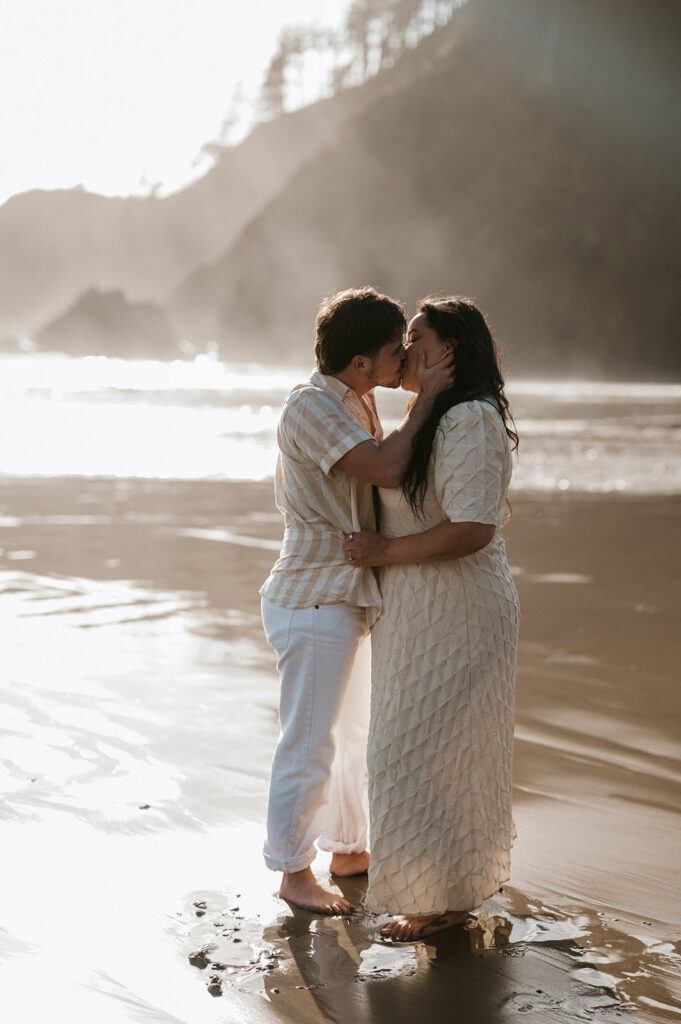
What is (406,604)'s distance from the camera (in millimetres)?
3041

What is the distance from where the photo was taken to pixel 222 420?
2439cm

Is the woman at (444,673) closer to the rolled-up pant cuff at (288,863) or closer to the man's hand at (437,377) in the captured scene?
the man's hand at (437,377)

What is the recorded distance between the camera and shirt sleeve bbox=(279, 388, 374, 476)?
300 cm

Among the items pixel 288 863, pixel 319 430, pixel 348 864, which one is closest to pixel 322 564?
pixel 319 430

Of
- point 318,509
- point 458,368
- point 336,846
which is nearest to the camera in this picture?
point 458,368

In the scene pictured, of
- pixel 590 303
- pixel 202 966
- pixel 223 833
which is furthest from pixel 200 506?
pixel 590 303

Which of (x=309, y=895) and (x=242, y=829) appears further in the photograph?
(x=242, y=829)

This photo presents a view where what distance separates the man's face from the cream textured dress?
0.25 meters

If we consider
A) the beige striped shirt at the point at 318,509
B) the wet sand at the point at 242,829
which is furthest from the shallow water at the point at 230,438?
the beige striped shirt at the point at 318,509

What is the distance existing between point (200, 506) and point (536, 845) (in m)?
7.46

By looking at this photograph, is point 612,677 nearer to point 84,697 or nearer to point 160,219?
point 84,697

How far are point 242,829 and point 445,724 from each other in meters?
1.01

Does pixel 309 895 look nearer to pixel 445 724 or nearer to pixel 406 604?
pixel 445 724

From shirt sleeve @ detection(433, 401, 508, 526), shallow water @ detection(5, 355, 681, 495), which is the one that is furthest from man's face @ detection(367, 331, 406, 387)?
shallow water @ detection(5, 355, 681, 495)
